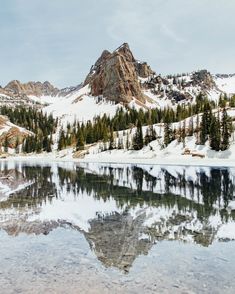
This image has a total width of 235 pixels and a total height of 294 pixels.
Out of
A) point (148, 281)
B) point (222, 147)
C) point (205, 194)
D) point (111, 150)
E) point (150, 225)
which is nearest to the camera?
point (148, 281)

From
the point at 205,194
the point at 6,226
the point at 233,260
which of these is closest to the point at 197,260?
the point at 233,260

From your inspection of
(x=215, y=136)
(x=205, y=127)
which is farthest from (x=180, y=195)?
(x=205, y=127)

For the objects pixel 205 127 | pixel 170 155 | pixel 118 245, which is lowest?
pixel 118 245

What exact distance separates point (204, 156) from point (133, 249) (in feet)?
314

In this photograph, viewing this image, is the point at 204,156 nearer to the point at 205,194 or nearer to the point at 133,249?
the point at 205,194

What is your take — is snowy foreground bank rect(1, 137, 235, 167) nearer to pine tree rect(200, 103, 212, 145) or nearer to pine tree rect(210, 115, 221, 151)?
pine tree rect(210, 115, 221, 151)

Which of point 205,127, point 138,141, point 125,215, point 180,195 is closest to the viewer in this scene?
point 125,215

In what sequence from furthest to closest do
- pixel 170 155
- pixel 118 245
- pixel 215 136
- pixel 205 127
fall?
pixel 205 127 < pixel 170 155 < pixel 215 136 < pixel 118 245

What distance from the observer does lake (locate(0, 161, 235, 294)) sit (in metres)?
13.0

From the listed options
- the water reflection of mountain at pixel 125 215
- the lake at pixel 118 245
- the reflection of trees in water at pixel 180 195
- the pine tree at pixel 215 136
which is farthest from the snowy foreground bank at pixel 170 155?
the lake at pixel 118 245

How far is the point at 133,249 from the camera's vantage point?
1738 cm

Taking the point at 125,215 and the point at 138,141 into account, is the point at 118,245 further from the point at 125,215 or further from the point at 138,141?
the point at 138,141

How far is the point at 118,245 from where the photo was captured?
59.0 feet

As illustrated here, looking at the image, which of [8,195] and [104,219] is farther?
[8,195]
